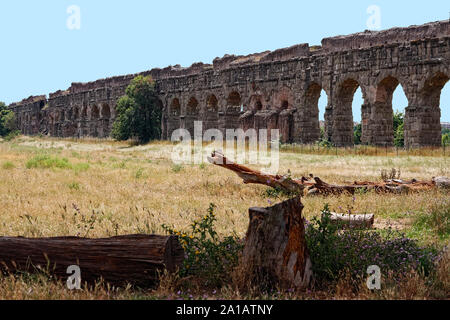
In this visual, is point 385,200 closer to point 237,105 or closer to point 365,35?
point 365,35

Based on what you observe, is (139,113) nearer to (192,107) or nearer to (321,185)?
(192,107)

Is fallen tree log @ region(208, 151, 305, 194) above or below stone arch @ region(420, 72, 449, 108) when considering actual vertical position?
below

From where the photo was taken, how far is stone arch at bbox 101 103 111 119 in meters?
46.3

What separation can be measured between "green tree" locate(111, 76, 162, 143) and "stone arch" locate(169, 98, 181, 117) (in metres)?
1.11

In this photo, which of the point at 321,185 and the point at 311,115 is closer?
the point at 321,185

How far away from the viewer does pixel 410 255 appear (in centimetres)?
449

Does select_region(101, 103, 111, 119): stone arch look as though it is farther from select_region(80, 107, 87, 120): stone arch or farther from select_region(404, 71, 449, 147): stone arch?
select_region(404, 71, 449, 147): stone arch

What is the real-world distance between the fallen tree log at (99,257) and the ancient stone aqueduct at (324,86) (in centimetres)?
1917

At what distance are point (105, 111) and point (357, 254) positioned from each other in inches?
1767

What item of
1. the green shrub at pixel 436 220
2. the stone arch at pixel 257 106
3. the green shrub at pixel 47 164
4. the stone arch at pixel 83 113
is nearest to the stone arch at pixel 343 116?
the stone arch at pixel 257 106

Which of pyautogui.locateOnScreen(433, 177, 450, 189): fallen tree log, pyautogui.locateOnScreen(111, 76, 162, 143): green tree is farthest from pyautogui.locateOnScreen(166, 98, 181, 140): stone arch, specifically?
pyautogui.locateOnScreen(433, 177, 450, 189): fallen tree log

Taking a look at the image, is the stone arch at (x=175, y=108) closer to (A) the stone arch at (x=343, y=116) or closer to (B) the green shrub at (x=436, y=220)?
(A) the stone arch at (x=343, y=116)

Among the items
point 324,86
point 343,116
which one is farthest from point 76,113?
point 343,116

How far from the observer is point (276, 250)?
3.98 metres
